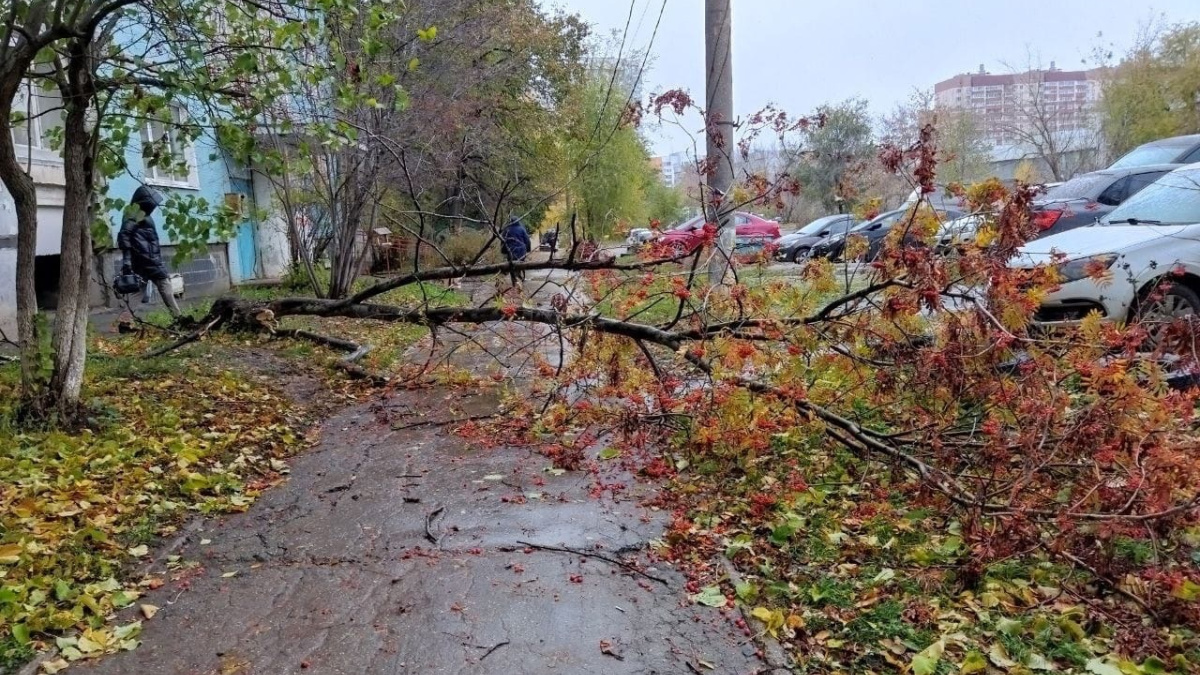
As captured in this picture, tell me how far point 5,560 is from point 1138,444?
15.7 feet

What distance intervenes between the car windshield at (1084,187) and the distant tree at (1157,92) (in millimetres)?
14629

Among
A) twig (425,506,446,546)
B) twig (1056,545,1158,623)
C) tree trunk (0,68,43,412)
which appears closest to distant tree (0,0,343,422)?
tree trunk (0,68,43,412)

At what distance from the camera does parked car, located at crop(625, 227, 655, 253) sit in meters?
5.45

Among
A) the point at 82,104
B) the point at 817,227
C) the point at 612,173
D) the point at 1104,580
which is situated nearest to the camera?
the point at 1104,580

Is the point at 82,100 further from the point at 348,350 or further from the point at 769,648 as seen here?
the point at 769,648

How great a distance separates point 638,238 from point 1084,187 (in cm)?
960

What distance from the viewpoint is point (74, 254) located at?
5.49 meters

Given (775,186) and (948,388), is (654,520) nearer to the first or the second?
(948,388)

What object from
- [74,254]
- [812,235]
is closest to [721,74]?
[74,254]

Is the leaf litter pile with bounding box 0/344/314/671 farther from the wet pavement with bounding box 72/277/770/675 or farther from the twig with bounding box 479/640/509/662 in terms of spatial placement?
the twig with bounding box 479/640/509/662

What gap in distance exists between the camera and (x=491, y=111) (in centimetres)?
1966

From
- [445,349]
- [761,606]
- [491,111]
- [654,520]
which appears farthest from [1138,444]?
[491,111]

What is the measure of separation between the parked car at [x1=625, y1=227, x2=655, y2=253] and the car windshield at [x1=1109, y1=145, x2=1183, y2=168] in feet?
34.3

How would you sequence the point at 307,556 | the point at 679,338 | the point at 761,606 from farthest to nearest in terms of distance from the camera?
1. the point at 679,338
2. the point at 307,556
3. the point at 761,606
